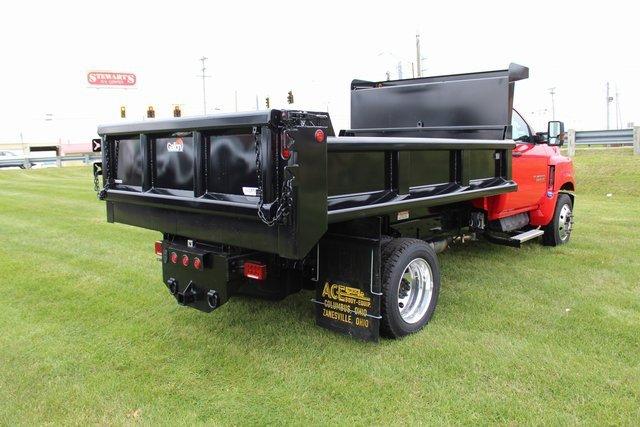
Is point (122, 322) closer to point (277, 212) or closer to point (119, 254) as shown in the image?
point (277, 212)

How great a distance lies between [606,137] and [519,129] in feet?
38.9

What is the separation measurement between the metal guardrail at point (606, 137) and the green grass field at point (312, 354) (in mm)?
11159

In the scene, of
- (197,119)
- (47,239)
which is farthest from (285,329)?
(47,239)

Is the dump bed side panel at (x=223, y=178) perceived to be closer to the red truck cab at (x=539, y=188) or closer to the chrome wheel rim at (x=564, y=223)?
the red truck cab at (x=539, y=188)

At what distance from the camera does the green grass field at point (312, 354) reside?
326 centimetres

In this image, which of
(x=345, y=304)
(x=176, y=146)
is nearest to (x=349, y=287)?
(x=345, y=304)

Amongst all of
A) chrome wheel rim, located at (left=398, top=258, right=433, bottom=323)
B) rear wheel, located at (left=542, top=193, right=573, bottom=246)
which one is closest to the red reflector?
chrome wheel rim, located at (left=398, top=258, right=433, bottom=323)

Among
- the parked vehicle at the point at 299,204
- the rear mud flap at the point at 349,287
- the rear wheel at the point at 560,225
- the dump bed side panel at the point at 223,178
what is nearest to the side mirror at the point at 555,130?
the rear wheel at the point at 560,225

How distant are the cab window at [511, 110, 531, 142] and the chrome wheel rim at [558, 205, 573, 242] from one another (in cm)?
142

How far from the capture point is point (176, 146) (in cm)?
396

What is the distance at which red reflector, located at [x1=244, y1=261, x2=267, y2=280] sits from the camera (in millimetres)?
3832

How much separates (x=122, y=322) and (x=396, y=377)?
2.45 meters

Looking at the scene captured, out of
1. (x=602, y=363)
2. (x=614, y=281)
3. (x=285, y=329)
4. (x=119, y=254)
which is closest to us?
(x=602, y=363)

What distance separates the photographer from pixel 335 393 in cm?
345
